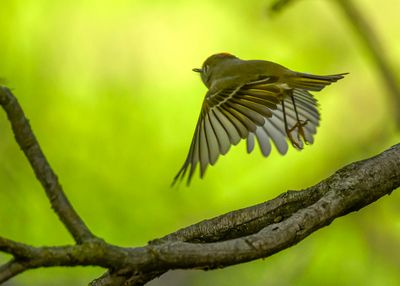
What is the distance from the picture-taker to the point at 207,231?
1881 millimetres

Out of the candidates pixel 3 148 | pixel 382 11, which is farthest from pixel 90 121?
pixel 382 11

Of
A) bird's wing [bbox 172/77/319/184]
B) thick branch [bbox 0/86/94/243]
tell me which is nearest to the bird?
bird's wing [bbox 172/77/319/184]

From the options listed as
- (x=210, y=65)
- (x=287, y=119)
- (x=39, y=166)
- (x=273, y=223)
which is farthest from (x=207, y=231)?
(x=210, y=65)

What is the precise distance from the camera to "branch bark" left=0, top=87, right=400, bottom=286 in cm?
139

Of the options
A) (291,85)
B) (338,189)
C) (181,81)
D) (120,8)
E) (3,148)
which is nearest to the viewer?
(338,189)

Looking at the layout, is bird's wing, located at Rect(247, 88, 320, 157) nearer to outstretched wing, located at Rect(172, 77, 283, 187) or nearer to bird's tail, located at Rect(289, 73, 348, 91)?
bird's tail, located at Rect(289, 73, 348, 91)

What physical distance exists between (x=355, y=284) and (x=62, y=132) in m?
1.52

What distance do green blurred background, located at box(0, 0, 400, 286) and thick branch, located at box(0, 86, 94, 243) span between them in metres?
1.87

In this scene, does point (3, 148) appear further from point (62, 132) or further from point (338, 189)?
point (338, 189)

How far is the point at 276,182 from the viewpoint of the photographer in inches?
154

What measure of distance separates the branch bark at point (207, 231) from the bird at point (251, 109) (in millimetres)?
416

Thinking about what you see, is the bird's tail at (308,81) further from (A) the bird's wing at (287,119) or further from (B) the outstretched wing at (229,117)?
(A) the bird's wing at (287,119)

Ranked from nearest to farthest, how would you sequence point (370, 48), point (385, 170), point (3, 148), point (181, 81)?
1. point (385, 170)
2. point (370, 48)
3. point (3, 148)
4. point (181, 81)

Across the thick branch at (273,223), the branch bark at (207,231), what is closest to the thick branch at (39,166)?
the branch bark at (207,231)
